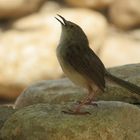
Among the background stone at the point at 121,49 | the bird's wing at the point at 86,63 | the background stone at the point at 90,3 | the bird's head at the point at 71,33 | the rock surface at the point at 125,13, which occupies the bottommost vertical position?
the background stone at the point at 121,49

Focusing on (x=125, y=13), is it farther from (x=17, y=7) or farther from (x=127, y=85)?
(x=127, y=85)

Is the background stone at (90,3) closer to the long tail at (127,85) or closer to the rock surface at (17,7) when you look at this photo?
the rock surface at (17,7)

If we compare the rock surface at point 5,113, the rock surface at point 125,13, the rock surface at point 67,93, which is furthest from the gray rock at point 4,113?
the rock surface at point 125,13

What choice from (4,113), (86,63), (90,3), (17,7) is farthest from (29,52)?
(86,63)

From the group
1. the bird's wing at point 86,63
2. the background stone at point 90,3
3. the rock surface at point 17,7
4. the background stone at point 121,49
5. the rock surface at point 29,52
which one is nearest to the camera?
the bird's wing at point 86,63

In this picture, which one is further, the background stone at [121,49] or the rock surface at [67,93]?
the background stone at [121,49]

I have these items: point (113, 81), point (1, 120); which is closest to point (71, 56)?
point (113, 81)
